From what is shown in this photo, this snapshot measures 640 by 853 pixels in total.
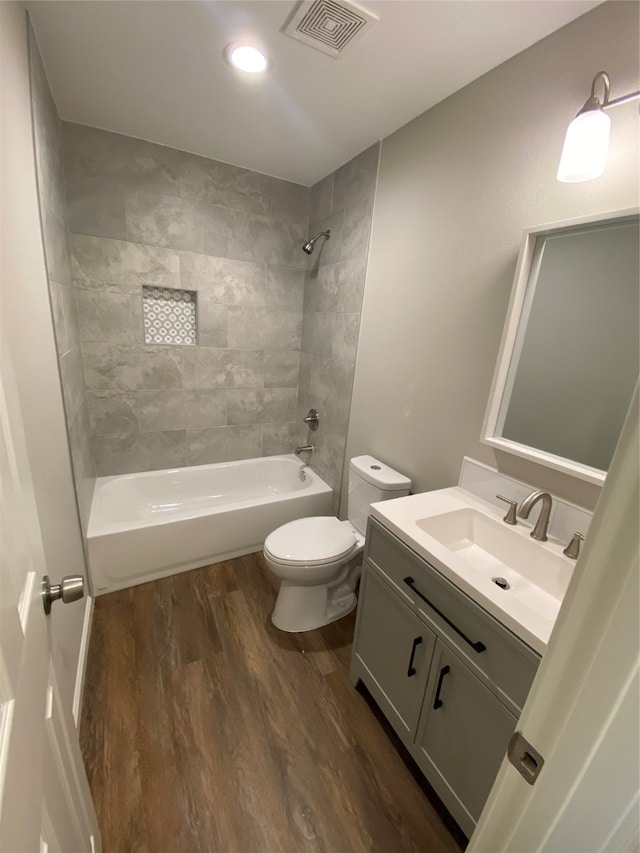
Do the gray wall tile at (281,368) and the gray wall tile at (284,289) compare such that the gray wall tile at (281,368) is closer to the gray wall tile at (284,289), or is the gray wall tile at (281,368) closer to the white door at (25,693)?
the gray wall tile at (284,289)

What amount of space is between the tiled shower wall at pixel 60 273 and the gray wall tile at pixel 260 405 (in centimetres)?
95

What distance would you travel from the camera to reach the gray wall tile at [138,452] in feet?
7.91

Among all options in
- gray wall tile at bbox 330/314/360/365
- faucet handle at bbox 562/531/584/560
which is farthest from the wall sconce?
gray wall tile at bbox 330/314/360/365

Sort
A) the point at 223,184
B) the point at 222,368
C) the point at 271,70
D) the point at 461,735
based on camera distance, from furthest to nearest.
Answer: the point at 222,368, the point at 223,184, the point at 271,70, the point at 461,735

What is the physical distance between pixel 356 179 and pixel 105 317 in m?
1.70

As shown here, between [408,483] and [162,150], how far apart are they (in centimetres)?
234

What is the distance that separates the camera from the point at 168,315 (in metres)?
2.40

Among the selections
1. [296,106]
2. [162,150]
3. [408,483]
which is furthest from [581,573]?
[162,150]

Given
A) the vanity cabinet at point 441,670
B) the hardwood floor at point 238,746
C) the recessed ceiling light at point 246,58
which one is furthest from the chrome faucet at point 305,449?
the recessed ceiling light at point 246,58

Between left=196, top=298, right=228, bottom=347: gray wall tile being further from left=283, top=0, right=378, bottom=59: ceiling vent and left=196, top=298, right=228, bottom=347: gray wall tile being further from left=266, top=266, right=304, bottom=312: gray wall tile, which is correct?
left=283, top=0, right=378, bottom=59: ceiling vent

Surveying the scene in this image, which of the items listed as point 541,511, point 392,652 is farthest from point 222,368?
point 541,511

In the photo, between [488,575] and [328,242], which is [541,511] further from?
[328,242]

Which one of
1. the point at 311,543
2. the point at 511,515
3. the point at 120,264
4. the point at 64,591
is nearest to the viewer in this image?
the point at 64,591

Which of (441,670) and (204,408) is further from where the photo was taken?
(204,408)
